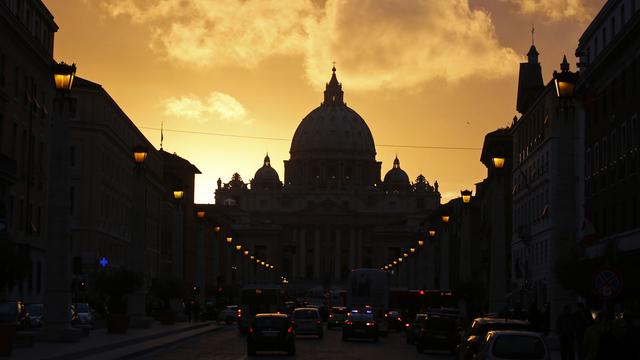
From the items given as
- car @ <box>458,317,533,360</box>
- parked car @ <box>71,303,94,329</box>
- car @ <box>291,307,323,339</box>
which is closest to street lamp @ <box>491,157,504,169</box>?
car @ <box>458,317,533,360</box>

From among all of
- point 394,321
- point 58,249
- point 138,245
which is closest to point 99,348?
point 58,249

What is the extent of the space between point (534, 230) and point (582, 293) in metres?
41.7

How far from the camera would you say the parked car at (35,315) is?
198 feet

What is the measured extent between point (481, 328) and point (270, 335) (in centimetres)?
1305

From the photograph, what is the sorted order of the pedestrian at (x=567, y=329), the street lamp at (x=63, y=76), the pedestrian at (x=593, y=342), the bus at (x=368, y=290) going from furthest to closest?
the bus at (x=368, y=290) → the street lamp at (x=63, y=76) → the pedestrian at (x=567, y=329) → the pedestrian at (x=593, y=342)

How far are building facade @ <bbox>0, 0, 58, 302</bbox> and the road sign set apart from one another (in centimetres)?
3155

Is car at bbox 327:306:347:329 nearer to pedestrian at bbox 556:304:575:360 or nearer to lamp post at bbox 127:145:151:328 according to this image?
lamp post at bbox 127:145:151:328

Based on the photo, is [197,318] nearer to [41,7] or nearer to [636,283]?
[41,7]

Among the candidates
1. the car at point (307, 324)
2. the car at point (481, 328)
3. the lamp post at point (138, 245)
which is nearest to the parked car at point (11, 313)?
the lamp post at point (138, 245)

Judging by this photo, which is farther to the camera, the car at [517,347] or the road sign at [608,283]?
the road sign at [608,283]

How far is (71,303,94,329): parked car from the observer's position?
5937 cm

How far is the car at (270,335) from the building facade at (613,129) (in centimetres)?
1016

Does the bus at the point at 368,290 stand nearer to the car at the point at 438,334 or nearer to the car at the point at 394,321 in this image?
the car at the point at 394,321

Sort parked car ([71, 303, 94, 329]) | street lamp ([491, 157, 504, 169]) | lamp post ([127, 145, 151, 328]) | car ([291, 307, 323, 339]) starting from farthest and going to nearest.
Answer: car ([291, 307, 323, 339]) → lamp post ([127, 145, 151, 328]) → parked car ([71, 303, 94, 329]) → street lamp ([491, 157, 504, 169])
